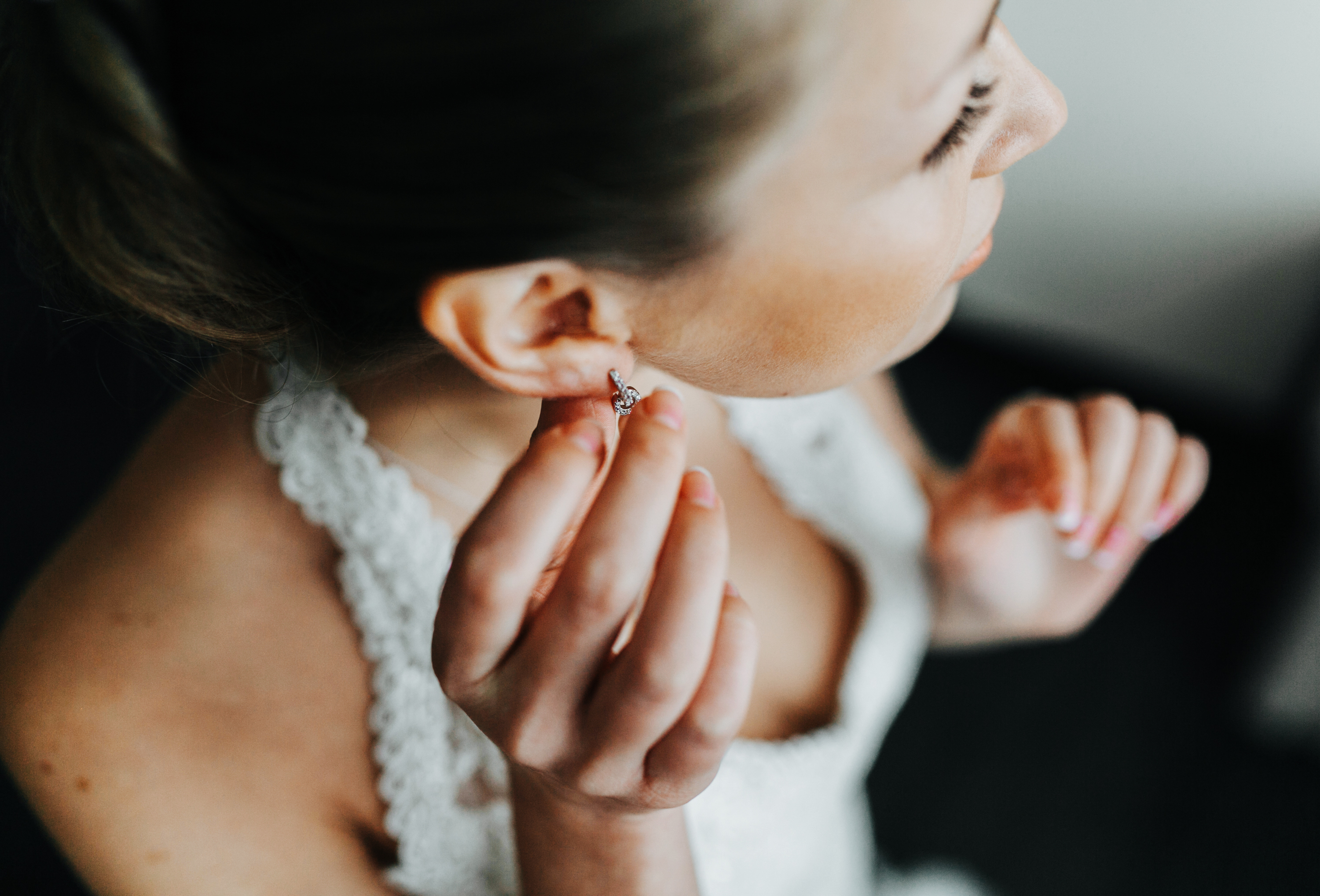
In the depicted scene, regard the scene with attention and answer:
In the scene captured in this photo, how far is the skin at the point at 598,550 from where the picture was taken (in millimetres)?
461

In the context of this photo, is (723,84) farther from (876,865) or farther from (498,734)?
(876,865)

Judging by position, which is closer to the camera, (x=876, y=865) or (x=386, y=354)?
(x=386, y=354)

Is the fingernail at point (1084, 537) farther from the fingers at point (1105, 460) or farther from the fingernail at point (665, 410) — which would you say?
the fingernail at point (665, 410)

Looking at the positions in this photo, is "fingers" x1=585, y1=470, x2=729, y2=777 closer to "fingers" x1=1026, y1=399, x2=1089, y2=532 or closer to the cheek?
the cheek

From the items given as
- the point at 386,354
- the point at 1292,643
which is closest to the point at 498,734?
the point at 386,354

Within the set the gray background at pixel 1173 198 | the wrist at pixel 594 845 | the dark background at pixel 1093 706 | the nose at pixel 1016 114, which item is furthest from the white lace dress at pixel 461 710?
the gray background at pixel 1173 198

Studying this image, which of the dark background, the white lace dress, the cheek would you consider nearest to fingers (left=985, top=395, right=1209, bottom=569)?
the white lace dress

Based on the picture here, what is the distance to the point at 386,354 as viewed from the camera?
594mm

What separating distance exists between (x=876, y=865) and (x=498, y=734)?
108 cm

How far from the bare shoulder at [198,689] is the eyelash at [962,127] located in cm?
52

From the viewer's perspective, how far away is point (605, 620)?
46cm

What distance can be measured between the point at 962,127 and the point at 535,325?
0.86ft

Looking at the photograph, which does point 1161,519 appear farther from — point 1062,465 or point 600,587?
point 600,587

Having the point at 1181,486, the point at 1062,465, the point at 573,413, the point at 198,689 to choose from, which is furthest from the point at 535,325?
the point at 1181,486
